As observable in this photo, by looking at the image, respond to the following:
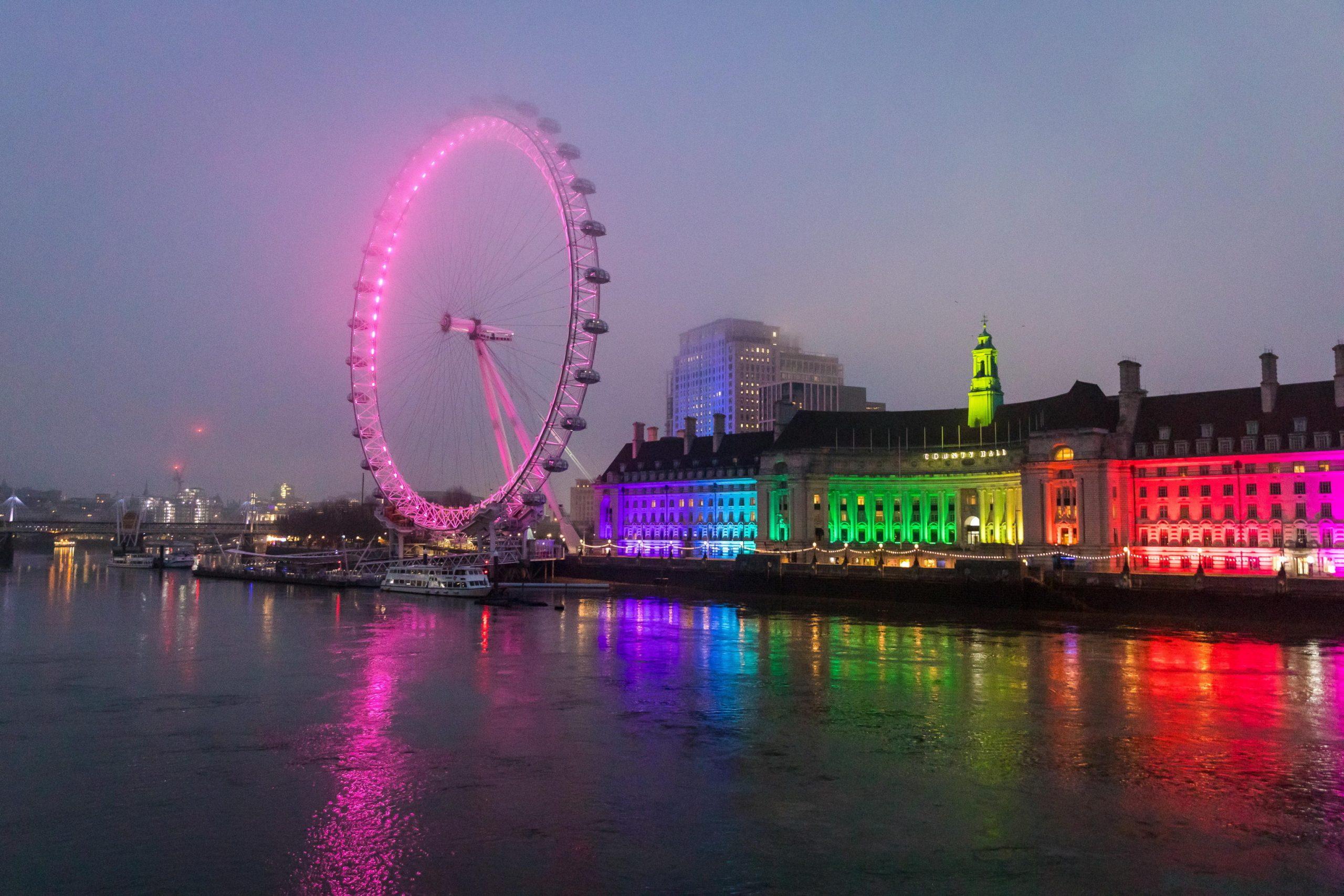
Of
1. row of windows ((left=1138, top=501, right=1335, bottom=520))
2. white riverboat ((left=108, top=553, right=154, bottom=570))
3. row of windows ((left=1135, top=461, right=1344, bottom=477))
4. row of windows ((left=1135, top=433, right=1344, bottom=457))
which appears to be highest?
row of windows ((left=1135, top=433, right=1344, bottom=457))

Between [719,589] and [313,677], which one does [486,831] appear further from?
[719,589]

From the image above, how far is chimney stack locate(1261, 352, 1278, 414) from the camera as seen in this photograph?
8519cm

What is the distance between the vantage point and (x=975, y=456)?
10862 cm

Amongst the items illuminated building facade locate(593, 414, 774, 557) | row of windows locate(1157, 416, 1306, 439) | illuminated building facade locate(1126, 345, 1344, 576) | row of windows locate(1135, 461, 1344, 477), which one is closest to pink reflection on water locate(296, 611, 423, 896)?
illuminated building facade locate(1126, 345, 1344, 576)

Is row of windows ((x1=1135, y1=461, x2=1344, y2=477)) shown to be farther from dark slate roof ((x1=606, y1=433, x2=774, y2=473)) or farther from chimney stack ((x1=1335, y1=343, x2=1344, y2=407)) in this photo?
dark slate roof ((x1=606, y1=433, x2=774, y2=473))

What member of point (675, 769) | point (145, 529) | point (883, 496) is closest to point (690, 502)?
point (883, 496)

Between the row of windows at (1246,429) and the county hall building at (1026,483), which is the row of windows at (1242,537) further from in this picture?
the row of windows at (1246,429)

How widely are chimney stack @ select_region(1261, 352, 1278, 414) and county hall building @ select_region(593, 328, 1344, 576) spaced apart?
0.14 m

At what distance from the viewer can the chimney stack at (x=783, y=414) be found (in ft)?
426

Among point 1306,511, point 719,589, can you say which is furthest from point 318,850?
point 1306,511

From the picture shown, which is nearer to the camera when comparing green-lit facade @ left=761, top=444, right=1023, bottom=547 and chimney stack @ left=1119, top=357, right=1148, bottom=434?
chimney stack @ left=1119, top=357, right=1148, bottom=434

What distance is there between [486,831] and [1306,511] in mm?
79868

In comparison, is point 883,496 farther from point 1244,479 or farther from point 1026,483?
point 1244,479

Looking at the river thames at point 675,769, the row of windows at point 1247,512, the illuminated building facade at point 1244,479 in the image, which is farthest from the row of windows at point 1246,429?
the river thames at point 675,769
